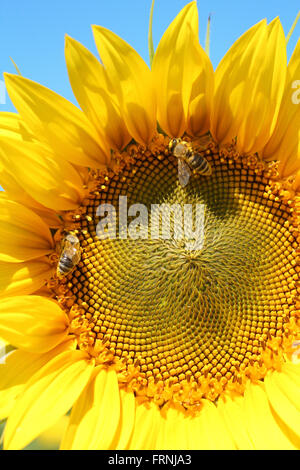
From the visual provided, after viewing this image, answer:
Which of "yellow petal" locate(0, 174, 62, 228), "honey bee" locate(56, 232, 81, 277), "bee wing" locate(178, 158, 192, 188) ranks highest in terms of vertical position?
"bee wing" locate(178, 158, 192, 188)

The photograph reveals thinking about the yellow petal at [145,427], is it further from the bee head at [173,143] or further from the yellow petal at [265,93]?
the yellow petal at [265,93]

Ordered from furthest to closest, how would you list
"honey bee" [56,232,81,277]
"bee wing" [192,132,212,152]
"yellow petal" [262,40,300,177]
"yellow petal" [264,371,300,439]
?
"bee wing" [192,132,212,152] → "yellow petal" [262,40,300,177] → "honey bee" [56,232,81,277] → "yellow petal" [264,371,300,439]

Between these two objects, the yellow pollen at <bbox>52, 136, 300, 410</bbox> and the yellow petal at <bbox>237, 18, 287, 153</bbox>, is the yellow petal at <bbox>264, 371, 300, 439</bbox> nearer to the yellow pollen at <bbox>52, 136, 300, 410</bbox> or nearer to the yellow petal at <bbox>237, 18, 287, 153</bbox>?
the yellow pollen at <bbox>52, 136, 300, 410</bbox>

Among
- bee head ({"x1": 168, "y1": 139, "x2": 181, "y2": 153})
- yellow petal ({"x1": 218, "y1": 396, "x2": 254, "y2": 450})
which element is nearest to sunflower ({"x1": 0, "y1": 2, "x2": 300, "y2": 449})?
yellow petal ({"x1": 218, "y1": 396, "x2": 254, "y2": 450})

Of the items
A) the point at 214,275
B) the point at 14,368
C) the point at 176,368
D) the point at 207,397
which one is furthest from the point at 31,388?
the point at 214,275

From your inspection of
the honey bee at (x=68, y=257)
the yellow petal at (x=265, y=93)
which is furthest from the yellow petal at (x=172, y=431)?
the yellow petal at (x=265, y=93)

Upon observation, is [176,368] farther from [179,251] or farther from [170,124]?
[170,124]

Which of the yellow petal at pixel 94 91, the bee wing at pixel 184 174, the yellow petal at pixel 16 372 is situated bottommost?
the yellow petal at pixel 16 372
